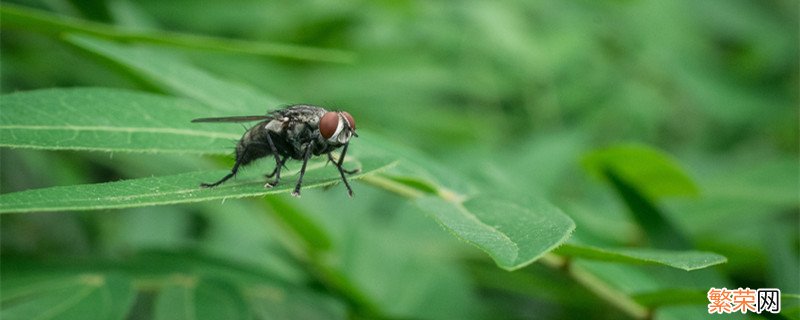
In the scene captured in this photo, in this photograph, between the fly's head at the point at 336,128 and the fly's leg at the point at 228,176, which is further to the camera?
the fly's head at the point at 336,128

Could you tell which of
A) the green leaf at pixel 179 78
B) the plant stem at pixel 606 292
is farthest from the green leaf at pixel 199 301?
the plant stem at pixel 606 292

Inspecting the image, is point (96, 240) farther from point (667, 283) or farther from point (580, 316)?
point (667, 283)

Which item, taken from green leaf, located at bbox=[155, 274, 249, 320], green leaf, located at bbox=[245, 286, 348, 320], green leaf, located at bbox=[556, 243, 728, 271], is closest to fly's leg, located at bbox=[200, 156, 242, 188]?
green leaf, located at bbox=[155, 274, 249, 320]

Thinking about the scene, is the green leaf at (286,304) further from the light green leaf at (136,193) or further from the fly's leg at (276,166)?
the light green leaf at (136,193)

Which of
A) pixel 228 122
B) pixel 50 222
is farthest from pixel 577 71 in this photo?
pixel 228 122

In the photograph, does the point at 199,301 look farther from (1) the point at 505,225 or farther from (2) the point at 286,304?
(1) the point at 505,225

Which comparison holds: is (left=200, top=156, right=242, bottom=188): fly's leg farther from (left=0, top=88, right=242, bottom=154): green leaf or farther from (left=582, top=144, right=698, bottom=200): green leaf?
(left=582, top=144, right=698, bottom=200): green leaf
